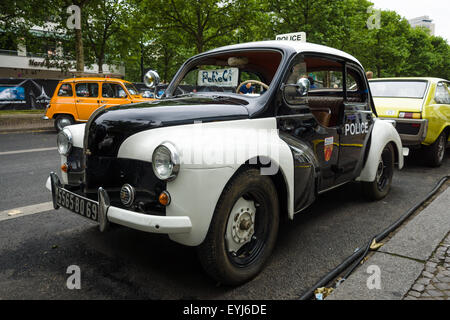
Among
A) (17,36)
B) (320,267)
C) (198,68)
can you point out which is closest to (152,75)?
(198,68)

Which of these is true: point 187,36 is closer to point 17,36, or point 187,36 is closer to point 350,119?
point 17,36

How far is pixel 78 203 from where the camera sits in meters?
2.65

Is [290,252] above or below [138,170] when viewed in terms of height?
below

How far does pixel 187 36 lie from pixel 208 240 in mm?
19696

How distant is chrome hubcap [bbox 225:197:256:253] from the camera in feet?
8.36

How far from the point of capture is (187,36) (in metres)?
20.4

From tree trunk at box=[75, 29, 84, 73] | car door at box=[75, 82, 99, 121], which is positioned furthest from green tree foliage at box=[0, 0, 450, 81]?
car door at box=[75, 82, 99, 121]

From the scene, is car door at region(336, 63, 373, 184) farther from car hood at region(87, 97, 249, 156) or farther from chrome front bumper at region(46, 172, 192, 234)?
chrome front bumper at region(46, 172, 192, 234)

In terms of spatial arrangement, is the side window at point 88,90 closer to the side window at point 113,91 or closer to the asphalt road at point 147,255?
the side window at point 113,91

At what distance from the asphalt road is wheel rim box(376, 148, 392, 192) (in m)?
0.22

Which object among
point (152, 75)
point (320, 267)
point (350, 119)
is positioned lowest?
point (320, 267)

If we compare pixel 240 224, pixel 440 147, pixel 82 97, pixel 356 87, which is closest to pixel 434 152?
pixel 440 147

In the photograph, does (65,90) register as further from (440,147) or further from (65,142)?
(440,147)

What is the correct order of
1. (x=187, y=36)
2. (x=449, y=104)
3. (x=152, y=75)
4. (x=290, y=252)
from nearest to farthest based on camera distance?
(x=290, y=252) → (x=152, y=75) → (x=449, y=104) → (x=187, y=36)
